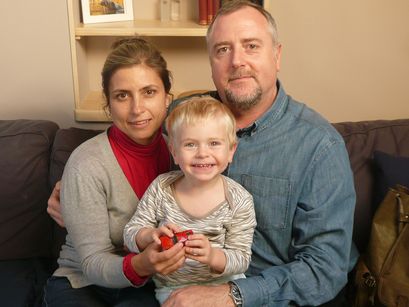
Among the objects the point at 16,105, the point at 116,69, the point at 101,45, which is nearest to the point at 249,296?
the point at 116,69

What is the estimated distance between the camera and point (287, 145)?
1.49m

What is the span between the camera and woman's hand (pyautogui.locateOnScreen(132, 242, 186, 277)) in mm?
1165

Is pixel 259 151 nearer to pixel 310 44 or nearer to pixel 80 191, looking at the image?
pixel 80 191

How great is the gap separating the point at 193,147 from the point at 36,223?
997mm

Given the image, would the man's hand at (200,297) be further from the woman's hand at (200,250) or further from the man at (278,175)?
the woman's hand at (200,250)

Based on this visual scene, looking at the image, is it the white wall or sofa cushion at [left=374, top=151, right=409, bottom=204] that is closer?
sofa cushion at [left=374, top=151, right=409, bottom=204]

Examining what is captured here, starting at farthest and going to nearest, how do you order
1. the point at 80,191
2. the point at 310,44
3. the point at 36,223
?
the point at 310,44 → the point at 36,223 → the point at 80,191

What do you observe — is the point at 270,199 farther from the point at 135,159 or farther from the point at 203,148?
the point at 135,159

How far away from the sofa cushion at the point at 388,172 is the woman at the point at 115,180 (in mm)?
816

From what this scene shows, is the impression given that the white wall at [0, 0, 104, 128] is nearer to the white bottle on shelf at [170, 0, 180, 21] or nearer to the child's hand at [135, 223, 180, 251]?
the white bottle on shelf at [170, 0, 180, 21]

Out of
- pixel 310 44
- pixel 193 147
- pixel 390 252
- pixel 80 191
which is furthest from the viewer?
pixel 310 44

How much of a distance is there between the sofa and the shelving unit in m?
0.37

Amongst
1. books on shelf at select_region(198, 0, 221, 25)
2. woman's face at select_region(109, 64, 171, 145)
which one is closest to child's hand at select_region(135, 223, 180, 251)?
woman's face at select_region(109, 64, 171, 145)

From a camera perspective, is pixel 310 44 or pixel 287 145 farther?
pixel 310 44
